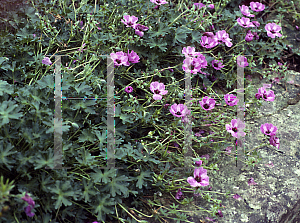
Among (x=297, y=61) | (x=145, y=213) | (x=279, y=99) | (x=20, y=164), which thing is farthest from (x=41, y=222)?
(x=297, y=61)

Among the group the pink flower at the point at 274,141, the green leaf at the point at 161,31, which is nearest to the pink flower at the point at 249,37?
the green leaf at the point at 161,31

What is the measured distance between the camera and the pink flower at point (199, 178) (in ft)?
5.16

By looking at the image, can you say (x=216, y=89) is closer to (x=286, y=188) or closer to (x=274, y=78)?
(x=274, y=78)

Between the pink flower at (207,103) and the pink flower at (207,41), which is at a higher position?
the pink flower at (207,41)

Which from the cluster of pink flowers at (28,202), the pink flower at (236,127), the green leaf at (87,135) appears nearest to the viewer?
the cluster of pink flowers at (28,202)

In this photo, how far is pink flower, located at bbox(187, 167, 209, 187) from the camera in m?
1.57

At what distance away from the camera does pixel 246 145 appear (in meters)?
1.98

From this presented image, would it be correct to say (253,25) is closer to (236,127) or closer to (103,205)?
(236,127)

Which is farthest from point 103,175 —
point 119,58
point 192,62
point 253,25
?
point 253,25

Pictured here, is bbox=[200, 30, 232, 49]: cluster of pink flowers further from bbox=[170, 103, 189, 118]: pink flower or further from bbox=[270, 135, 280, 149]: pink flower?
bbox=[270, 135, 280, 149]: pink flower

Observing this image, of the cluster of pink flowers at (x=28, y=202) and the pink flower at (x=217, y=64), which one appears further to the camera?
the pink flower at (x=217, y=64)

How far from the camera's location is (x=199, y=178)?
1.62 meters

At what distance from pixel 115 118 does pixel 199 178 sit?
0.59 m

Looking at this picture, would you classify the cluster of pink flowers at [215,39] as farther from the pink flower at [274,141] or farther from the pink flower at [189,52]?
the pink flower at [274,141]
